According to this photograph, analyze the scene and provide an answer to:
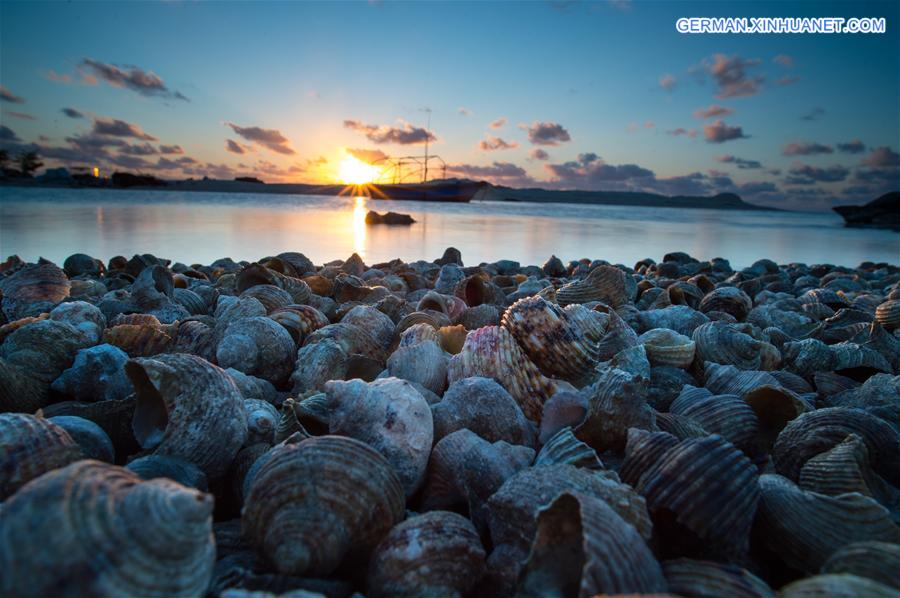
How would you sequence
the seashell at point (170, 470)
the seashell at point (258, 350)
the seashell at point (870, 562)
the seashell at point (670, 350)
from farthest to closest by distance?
the seashell at point (670, 350) < the seashell at point (258, 350) < the seashell at point (170, 470) < the seashell at point (870, 562)

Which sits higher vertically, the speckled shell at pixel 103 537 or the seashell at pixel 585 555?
the speckled shell at pixel 103 537

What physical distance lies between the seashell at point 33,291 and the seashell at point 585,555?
454cm

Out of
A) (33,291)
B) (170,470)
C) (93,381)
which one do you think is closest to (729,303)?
(170,470)

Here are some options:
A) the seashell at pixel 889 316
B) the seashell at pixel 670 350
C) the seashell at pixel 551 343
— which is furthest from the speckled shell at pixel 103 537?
the seashell at pixel 889 316

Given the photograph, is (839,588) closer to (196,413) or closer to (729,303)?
(196,413)

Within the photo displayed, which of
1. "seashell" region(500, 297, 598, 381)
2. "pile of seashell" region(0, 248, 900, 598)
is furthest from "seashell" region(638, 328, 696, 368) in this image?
"seashell" region(500, 297, 598, 381)

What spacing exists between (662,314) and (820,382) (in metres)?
1.26

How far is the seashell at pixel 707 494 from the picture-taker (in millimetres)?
1592

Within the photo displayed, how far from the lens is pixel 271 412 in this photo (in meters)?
2.42

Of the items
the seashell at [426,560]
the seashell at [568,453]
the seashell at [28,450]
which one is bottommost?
the seashell at [426,560]

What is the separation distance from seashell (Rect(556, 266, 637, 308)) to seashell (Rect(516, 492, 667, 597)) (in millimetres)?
3502

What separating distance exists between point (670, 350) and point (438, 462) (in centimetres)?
209

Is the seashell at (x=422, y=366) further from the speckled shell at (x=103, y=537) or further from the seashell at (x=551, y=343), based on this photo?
the speckled shell at (x=103, y=537)

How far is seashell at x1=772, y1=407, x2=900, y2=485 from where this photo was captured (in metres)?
2.22
